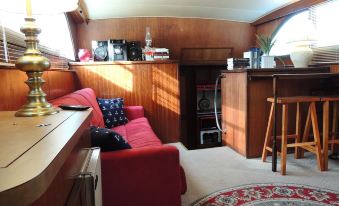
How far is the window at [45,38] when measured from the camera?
5.90ft

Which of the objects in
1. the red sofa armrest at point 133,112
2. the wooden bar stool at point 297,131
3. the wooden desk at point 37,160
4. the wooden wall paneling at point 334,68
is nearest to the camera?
the wooden desk at point 37,160

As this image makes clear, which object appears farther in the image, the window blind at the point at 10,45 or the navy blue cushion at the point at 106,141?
the window blind at the point at 10,45

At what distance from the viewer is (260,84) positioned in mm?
2943

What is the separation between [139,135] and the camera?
2.55 m

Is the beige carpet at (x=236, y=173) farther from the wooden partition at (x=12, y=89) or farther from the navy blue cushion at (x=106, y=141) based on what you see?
the wooden partition at (x=12, y=89)

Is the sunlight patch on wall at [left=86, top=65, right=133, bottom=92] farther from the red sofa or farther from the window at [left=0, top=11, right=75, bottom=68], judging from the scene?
the red sofa

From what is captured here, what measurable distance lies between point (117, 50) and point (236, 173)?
7.95ft

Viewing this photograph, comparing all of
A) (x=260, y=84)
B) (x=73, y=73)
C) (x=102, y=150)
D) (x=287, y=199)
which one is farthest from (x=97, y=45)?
(x=287, y=199)

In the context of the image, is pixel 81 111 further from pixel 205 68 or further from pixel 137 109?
pixel 205 68

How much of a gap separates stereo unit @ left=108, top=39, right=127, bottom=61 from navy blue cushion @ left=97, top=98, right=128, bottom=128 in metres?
0.73

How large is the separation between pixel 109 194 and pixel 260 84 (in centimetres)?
216

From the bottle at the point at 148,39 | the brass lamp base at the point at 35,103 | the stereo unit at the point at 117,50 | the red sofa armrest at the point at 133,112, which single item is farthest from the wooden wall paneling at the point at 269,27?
the brass lamp base at the point at 35,103

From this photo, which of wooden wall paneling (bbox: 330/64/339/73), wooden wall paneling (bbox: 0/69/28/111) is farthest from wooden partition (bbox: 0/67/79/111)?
wooden wall paneling (bbox: 330/64/339/73)

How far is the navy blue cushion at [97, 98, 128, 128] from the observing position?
127 inches
